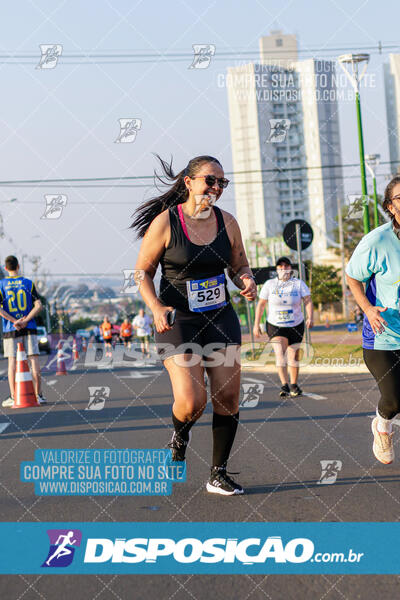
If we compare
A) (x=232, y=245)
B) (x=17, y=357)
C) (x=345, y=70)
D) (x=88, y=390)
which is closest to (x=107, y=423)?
(x=17, y=357)

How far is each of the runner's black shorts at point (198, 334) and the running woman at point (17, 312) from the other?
6.23m

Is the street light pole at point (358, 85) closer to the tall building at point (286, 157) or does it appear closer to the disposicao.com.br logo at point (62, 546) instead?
the disposicao.com.br logo at point (62, 546)

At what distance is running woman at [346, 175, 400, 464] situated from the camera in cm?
524

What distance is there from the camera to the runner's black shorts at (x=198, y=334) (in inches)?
207

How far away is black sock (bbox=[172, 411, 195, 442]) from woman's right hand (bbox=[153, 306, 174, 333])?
Result: 0.70 m

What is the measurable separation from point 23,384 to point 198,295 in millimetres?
6618

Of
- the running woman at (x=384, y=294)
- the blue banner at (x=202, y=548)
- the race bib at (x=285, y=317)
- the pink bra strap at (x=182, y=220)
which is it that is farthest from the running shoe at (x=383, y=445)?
the race bib at (x=285, y=317)

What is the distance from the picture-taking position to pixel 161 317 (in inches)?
198

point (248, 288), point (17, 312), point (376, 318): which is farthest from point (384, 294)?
point (17, 312)

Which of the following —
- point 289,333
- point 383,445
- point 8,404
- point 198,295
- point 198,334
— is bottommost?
point 8,404

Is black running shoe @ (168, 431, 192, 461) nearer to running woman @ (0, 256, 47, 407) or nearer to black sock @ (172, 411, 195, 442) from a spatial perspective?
black sock @ (172, 411, 195, 442)

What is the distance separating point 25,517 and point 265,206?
164854mm

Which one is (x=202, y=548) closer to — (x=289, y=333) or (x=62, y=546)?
(x=62, y=546)

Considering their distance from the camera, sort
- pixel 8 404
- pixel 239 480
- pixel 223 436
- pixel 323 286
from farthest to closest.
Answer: pixel 323 286
pixel 8 404
pixel 239 480
pixel 223 436
